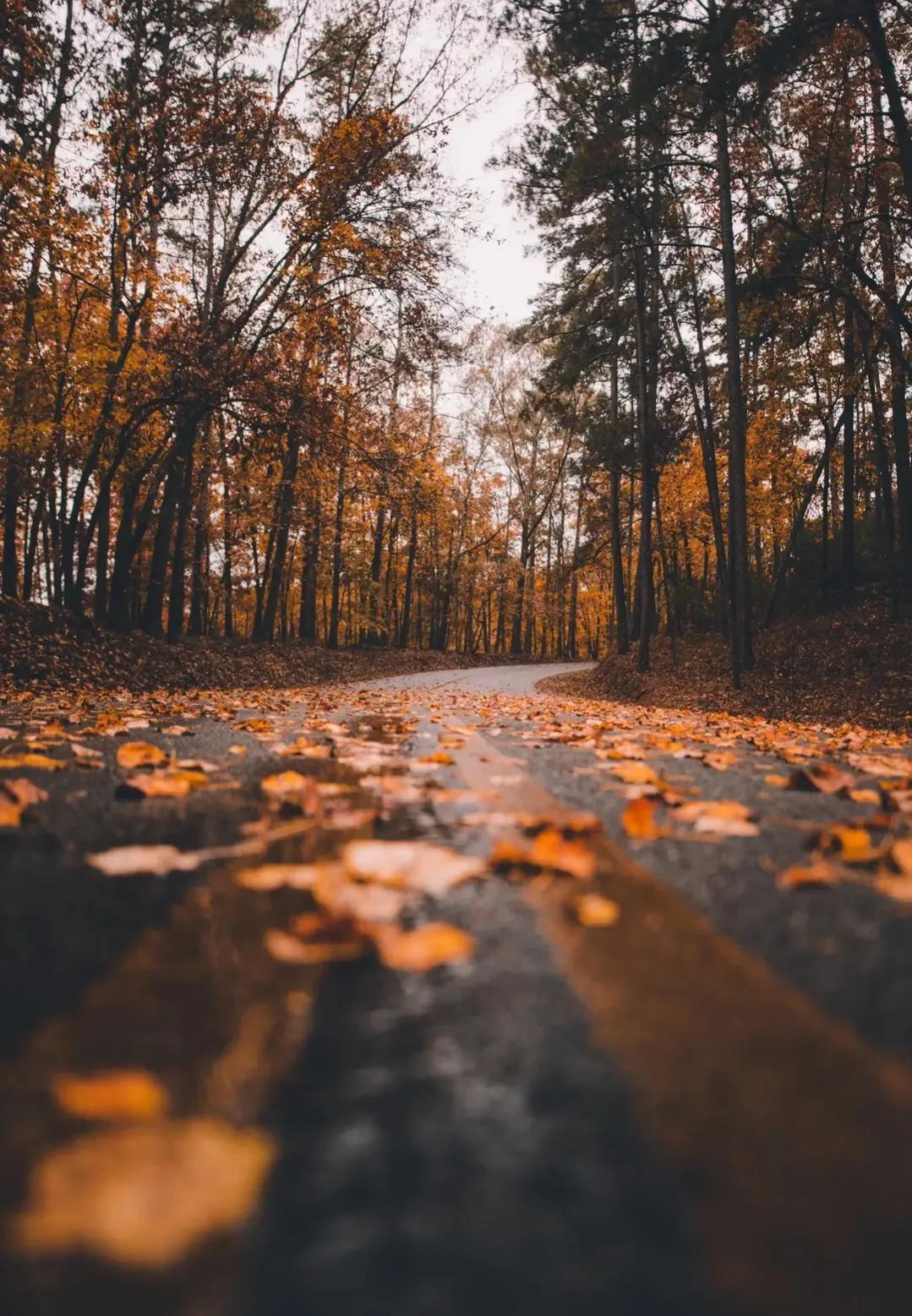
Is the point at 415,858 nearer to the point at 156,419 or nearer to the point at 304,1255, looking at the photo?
the point at 304,1255

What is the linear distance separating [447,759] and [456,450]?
28.9 meters

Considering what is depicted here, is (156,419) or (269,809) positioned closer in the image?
(269,809)

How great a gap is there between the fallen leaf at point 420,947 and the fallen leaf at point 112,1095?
31cm

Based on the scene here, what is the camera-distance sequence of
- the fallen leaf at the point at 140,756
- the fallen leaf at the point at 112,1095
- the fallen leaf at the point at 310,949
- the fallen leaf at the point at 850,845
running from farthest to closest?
1. the fallen leaf at the point at 140,756
2. the fallen leaf at the point at 850,845
3. the fallen leaf at the point at 310,949
4. the fallen leaf at the point at 112,1095

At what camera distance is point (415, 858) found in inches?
47.3

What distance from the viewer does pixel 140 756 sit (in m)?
2.28

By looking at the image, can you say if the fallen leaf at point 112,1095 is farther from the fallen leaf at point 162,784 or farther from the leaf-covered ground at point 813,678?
the leaf-covered ground at point 813,678

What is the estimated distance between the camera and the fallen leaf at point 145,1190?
427 mm

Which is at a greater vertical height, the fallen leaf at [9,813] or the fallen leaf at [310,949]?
the fallen leaf at [9,813]

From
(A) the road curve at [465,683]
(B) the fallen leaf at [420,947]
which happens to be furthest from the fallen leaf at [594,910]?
(A) the road curve at [465,683]

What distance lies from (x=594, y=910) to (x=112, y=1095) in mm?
660

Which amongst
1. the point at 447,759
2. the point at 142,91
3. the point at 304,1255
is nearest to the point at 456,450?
the point at 142,91

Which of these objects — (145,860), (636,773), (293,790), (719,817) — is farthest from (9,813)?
(636,773)

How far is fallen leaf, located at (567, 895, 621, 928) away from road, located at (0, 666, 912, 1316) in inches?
0.5
